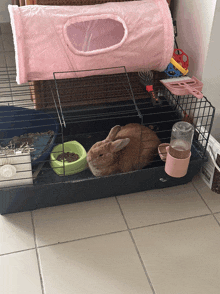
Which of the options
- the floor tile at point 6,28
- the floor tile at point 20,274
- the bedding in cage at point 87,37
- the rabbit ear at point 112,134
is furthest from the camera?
the floor tile at point 6,28

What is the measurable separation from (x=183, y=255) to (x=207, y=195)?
1.45 ft

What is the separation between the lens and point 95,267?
144cm

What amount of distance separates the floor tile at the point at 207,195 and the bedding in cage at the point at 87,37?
715mm

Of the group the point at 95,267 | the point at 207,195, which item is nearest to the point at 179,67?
the point at 207,195

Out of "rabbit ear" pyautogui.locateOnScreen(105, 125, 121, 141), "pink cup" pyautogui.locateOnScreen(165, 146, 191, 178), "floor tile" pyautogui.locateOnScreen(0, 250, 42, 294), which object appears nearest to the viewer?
"floor tile" pyautogui.locateOnScreen(0, 250, 42, 294)

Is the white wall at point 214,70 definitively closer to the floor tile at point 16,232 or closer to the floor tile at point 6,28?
the floor tile at point 16,232

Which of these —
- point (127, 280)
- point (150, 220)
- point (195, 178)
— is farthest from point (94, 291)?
point (195, 178)

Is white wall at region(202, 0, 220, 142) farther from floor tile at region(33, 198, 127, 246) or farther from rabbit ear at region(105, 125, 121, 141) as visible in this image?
floor tile at region(33, 198, 127, 246)

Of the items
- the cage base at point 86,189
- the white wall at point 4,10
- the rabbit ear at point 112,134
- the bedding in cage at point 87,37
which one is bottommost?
the cage base at point 86,189

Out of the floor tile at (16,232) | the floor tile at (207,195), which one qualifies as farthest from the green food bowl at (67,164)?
the floor tile at (207,195)

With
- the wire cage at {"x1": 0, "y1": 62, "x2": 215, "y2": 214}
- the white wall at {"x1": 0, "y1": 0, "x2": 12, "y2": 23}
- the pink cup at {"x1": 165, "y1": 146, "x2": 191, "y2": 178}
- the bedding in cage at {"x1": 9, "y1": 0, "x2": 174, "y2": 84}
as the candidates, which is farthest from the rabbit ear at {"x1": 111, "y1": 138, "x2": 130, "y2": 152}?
the white wall at {"x1": 0, "y1": 0, "x2": 12, "y2": 23}

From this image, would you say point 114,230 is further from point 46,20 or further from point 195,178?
point 46,20

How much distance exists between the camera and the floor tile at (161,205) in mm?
1669

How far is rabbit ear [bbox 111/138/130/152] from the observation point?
1.65 meters
